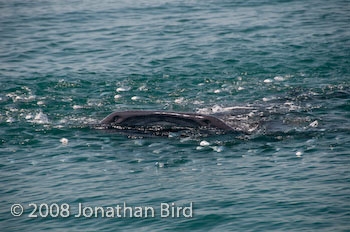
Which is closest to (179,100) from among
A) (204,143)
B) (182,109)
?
(182,109)

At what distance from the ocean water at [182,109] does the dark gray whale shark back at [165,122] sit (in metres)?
0.36

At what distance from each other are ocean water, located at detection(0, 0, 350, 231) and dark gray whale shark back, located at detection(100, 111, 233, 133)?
1.19 feet

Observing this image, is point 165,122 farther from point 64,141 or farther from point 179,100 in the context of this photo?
point 179,100

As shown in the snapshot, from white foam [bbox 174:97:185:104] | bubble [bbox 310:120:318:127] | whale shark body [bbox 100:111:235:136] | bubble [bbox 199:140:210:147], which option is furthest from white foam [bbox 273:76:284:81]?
bubble [bbox 199:140:210:147]

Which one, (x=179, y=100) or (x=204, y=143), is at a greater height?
(x=179, y=100)

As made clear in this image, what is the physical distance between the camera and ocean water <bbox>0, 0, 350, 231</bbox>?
1064 centimetres

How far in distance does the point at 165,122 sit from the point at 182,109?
245cm

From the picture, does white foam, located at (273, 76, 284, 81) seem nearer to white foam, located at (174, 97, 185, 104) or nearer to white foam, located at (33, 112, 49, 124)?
white foam, located at (174, 97, 185, 104)

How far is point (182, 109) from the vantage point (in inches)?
651

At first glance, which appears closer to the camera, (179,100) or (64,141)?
(64,141)

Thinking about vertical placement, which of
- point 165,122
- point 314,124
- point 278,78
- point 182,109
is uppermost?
point 165,122

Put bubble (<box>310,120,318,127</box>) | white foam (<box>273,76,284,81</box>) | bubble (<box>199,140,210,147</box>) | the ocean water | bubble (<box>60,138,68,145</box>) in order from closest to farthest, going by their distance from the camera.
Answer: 1. the ocean water
2. bubble (<box>199,140,210,147</box>)
3. bubble (<box>60,138,68,145</box>)
4. bubble (<box>310,120,318,127</box>)
5. white foam (<box>273,76,284,81</box>)

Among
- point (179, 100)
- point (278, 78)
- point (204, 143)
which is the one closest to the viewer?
point (204, 143)

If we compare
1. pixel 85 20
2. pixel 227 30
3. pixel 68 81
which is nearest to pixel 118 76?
pixel 68 81
